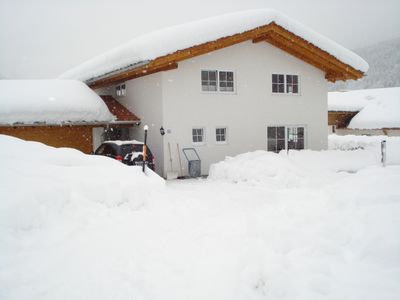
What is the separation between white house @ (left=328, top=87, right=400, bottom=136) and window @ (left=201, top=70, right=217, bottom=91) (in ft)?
63.7

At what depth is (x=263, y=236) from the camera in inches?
225

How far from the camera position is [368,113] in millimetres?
33688

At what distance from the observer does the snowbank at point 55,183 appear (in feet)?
17.8

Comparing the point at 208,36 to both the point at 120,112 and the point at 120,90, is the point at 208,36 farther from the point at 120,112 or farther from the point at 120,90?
the point at 120,90

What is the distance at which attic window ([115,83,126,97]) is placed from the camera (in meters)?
19.5

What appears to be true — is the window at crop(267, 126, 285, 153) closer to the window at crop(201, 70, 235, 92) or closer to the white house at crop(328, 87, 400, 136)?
the window at crop(201, 70, 235, 92)

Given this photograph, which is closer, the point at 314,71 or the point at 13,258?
the point at 13,258

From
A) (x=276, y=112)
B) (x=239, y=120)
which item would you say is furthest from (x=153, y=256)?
(x=276, y=112)

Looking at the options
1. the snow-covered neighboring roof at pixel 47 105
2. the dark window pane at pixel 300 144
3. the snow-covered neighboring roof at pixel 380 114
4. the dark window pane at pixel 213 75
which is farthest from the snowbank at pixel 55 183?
the snow-covered neighboring roof at pixel 380 114

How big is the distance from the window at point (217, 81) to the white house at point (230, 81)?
4cm

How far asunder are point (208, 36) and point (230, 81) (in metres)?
2.78

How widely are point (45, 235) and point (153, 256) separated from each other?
156cm

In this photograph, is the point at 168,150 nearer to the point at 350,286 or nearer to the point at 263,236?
the point at 263,236

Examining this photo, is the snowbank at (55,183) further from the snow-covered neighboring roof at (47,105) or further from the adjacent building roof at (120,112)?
the snow-covered neighboring roof at (47,105)
